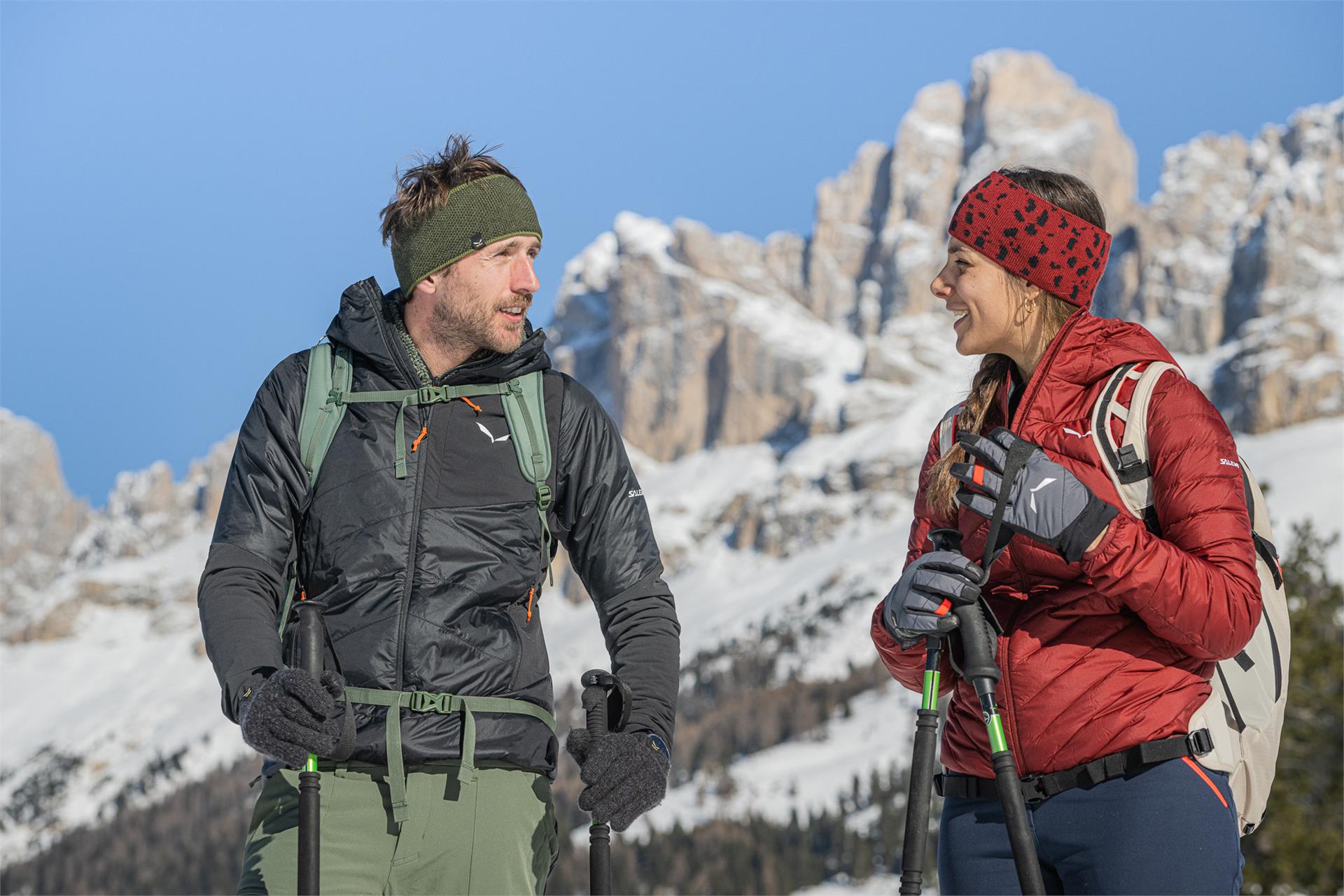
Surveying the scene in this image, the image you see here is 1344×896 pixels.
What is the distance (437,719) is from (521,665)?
0.33 meters

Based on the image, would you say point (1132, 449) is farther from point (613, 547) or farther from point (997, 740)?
point (613, 547)

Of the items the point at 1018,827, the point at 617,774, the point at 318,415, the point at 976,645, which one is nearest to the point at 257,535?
the point at 318,415

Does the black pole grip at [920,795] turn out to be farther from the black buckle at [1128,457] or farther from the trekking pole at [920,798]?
the black buckle at [1128,457]

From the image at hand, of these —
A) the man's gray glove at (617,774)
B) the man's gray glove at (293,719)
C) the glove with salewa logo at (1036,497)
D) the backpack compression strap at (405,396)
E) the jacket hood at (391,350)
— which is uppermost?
the jacket hood at (391,350)

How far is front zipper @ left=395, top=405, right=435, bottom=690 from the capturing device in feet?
14.2

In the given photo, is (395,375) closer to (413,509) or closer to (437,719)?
(413,509)

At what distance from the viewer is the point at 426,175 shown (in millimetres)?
5074

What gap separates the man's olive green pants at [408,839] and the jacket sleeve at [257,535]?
448mm

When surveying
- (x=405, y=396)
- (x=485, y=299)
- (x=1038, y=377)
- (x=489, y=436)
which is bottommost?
(x=1038, y=377)

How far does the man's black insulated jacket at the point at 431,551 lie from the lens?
433cm

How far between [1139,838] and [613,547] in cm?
188

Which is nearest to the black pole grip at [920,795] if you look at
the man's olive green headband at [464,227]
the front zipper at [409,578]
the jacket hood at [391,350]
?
the front zipper at [409,578]

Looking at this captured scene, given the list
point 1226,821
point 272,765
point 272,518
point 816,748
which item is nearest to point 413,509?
point 272,518

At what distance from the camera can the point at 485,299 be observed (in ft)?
15.9
